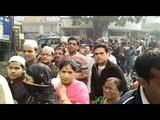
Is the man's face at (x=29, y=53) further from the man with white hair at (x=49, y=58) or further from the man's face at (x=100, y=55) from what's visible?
the man's face at (x=100, y=55)

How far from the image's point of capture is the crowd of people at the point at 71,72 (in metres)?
3.44

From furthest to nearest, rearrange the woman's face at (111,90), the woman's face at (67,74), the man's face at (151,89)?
the woman's face at (67,74), the woman's face at (111,90), the man's face at (151,89)

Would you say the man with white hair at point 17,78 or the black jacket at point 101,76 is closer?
the black jacket at point 101,76

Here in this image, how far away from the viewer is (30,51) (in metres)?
3.55

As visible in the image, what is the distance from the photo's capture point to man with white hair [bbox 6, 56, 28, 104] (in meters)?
3.54

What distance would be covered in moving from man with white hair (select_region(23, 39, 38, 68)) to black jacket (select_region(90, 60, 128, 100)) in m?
0.77

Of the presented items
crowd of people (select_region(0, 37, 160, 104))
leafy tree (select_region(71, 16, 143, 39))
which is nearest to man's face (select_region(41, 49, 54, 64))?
crowd of people (select_region(0, 37, 160, 104))

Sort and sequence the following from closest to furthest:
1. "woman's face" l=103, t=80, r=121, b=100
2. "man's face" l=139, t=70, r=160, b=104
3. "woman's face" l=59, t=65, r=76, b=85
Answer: "man's face" l=139, t=70, r=160, b=104, "woman's face" l=103, t=80, r=121, b=100, "woman's face" l=59, t=65, r=76, b=85

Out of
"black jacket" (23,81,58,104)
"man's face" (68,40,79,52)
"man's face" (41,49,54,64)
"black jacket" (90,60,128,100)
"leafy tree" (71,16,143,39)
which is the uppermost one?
"leafy tree" (71,16,143,39)

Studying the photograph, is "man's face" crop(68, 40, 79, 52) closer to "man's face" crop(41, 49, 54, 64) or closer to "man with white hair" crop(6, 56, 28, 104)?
"man's face" crop(41, 49, 54, 64)

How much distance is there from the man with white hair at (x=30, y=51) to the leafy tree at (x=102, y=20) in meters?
0.59

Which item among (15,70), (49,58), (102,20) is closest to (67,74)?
(49,58)

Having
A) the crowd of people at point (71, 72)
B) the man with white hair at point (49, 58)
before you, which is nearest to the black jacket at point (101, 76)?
the crowd of people at point (71, 72)
